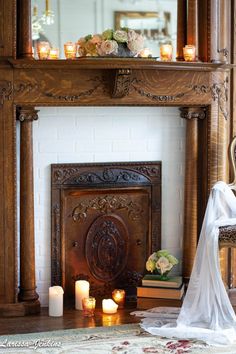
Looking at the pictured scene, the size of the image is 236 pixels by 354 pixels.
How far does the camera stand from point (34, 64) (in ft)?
14.5

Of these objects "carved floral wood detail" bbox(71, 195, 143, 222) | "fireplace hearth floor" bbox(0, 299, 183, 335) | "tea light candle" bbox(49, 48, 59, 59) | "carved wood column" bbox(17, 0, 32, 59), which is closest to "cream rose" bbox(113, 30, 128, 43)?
"tea light candle" bbox(49, 48, 59, 59)

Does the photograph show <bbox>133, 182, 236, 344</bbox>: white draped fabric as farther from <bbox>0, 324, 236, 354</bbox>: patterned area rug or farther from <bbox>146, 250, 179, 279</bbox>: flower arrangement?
<bbox>146, 250, 179, 279</bbox>: flower arrangement

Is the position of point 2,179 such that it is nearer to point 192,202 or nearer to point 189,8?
point 192,202

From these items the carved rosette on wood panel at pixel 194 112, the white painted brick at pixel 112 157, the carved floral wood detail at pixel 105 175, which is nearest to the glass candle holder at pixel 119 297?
the carved floral wood detail at pixel 105 175

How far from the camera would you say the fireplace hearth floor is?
14.3 feet

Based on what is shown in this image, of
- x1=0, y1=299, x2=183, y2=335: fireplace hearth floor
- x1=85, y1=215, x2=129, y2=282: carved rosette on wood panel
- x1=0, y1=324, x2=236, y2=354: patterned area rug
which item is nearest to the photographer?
x1=0, y1=324, x2=236, y2=354: patterned area rug

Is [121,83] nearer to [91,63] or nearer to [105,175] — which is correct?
[91,63]

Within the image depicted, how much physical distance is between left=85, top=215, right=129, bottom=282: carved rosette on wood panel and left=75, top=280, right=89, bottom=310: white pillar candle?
0.18 m

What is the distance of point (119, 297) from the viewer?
4793 millimetres

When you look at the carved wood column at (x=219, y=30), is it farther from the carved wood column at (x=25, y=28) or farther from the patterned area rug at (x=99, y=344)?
the patterned area rug at (x=99, y=344)

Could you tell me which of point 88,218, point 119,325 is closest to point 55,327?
point 119,325

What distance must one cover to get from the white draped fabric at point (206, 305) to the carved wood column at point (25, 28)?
136cm

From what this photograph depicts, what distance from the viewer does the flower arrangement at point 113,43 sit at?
176 inches

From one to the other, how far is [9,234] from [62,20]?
1.26m
